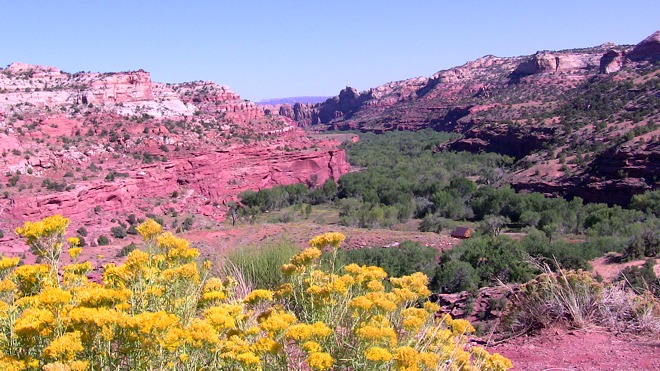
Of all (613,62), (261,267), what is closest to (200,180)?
(261,267)

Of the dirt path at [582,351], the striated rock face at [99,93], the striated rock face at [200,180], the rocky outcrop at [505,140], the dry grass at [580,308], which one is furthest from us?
the rocky outcrop at [505,140]

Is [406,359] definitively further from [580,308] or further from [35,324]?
[580,308]

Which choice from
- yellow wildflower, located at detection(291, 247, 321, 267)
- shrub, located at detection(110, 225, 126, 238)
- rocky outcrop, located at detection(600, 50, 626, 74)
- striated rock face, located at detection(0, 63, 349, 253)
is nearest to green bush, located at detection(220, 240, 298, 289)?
yellow wildflower, located at detection(291, 247, 321, 267)

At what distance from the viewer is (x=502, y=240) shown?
862 inches

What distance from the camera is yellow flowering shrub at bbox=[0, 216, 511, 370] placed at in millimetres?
2859

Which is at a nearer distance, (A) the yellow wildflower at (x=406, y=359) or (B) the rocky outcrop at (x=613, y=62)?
(A) the yellow wildflower at (x=406, y=359)

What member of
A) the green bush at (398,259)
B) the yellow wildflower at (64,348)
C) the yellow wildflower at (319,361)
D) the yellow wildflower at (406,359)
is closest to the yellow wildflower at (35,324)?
the yellow wildflower at (64,348)

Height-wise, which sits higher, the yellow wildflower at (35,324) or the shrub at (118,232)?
the yellow wildflower at (35,324)

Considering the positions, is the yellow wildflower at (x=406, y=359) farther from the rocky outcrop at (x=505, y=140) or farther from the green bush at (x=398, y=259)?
the rocky outcrop at (x=505, y=140)

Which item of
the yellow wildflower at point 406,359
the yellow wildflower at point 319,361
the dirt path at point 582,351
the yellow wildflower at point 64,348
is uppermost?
the yellow wildflower at point 64,348

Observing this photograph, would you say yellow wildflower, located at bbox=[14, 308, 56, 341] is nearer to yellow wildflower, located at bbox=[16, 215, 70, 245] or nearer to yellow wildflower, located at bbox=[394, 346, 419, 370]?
yellow wildflower, located at bbox=[16, 215, 70, 245]

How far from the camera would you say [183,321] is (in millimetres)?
3566

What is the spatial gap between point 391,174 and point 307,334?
169 ft

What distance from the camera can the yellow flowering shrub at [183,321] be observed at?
113 inches
